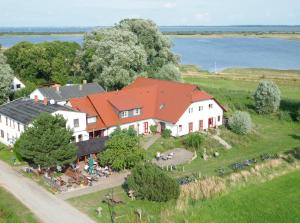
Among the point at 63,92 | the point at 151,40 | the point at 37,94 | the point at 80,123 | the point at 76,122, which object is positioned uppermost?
the point at 151,40

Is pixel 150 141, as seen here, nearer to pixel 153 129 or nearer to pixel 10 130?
pixel 153 129

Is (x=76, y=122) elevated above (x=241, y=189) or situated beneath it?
elevated above

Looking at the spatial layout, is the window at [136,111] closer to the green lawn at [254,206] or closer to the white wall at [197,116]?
the white wall at [197,116]

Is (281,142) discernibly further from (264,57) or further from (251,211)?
(264,57)

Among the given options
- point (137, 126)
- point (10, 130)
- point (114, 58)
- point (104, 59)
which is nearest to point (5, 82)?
point (104, 59)

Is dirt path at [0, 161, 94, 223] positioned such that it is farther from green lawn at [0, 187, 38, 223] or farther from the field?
the field

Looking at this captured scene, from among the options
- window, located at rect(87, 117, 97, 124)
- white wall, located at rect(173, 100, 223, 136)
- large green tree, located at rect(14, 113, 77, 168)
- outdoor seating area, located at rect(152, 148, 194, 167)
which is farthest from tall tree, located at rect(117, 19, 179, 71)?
Answer: large green tree, located at rect(14, 113, 77, 168)

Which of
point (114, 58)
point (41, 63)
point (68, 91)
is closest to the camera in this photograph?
point (68, 91)

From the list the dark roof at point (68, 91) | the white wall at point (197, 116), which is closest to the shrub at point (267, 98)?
the white wall at point (197, 116)
